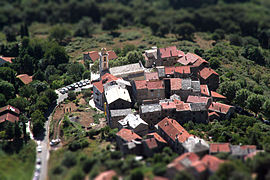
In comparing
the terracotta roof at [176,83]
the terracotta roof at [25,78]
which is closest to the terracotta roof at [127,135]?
the terracotta roof at [176,83]

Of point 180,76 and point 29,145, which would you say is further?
point 180,76

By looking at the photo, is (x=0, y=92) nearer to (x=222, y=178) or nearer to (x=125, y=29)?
(x=222, y=178)

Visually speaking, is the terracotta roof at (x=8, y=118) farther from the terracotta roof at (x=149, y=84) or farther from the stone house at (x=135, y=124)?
the terracotta roof at (x=149, y=84)

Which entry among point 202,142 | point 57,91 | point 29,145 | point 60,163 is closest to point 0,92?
point 57,91

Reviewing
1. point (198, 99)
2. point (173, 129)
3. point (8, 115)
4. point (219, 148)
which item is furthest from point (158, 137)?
point (8, 115)

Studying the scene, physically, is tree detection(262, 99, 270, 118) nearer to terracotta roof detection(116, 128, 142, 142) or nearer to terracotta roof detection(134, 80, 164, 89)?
terracotta roof detection(134, 80, 164, 89)

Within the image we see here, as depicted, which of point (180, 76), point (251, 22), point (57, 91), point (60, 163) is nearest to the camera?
point (60, 163)

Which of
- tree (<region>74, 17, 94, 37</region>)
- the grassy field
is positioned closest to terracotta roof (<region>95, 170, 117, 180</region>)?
the grassy field
